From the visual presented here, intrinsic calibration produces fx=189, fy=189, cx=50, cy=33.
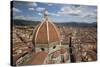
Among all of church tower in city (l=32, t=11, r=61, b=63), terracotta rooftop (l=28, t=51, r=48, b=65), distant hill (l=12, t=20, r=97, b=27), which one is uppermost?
distant hill (l=12, t=20, r=97, b=27)

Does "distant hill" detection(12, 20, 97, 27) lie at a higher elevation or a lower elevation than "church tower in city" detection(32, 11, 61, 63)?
higher

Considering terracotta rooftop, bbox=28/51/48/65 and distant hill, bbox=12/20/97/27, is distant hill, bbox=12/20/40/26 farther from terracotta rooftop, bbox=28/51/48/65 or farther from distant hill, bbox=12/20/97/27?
terracotta rooftop, bbox=28/51/48/65

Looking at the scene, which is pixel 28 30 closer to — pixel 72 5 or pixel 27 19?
pixel 27 19

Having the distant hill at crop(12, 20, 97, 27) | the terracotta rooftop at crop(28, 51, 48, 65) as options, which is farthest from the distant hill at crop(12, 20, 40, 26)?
the terracotta rooftop at crop(28, 51, 48, 65)

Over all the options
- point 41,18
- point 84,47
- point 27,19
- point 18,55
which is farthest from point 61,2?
point 18,55

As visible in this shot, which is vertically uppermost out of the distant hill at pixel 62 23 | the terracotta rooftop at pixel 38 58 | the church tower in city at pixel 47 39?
the distant hill at pixel 62 23

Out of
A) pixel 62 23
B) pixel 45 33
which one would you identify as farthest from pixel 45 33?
pixel 62 23

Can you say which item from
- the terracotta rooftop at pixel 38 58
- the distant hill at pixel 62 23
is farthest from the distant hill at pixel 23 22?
the terracotta rooftop at pixel 38 58

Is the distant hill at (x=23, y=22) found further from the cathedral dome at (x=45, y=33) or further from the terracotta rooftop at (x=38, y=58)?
the terracotta rooftop at (x=38, y=58)
